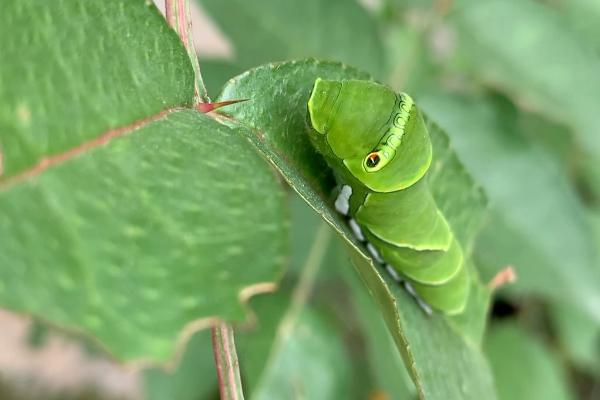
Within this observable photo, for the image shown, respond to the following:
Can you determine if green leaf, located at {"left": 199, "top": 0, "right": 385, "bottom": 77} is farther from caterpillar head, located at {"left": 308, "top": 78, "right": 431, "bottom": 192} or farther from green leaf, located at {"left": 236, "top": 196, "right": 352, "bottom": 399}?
caterpillar head, located at {"left": 308, "top": 78, "right": 431, "bottom": 192}

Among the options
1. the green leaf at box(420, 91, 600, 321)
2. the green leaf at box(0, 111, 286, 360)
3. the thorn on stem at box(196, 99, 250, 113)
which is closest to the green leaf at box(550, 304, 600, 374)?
the green leaf at box(420, 91, 600, 321)

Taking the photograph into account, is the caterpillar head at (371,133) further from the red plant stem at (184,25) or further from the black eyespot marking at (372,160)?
the red plant stem at (184,25)

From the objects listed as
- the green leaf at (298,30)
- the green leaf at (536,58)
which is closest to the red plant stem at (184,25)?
the green leaf at (298,30)

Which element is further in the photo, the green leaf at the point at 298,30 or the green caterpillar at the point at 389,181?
the green leaf at the point at 298,30

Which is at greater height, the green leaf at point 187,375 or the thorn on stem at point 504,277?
the green leaf at point 187,375

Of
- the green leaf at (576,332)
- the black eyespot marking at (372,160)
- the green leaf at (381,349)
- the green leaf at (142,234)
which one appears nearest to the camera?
the green leaf at (142,234)

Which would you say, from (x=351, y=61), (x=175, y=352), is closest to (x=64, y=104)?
(x=175, y=352)

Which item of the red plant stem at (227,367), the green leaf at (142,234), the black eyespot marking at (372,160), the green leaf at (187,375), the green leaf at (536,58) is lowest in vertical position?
the red plant stem at (227,367)
